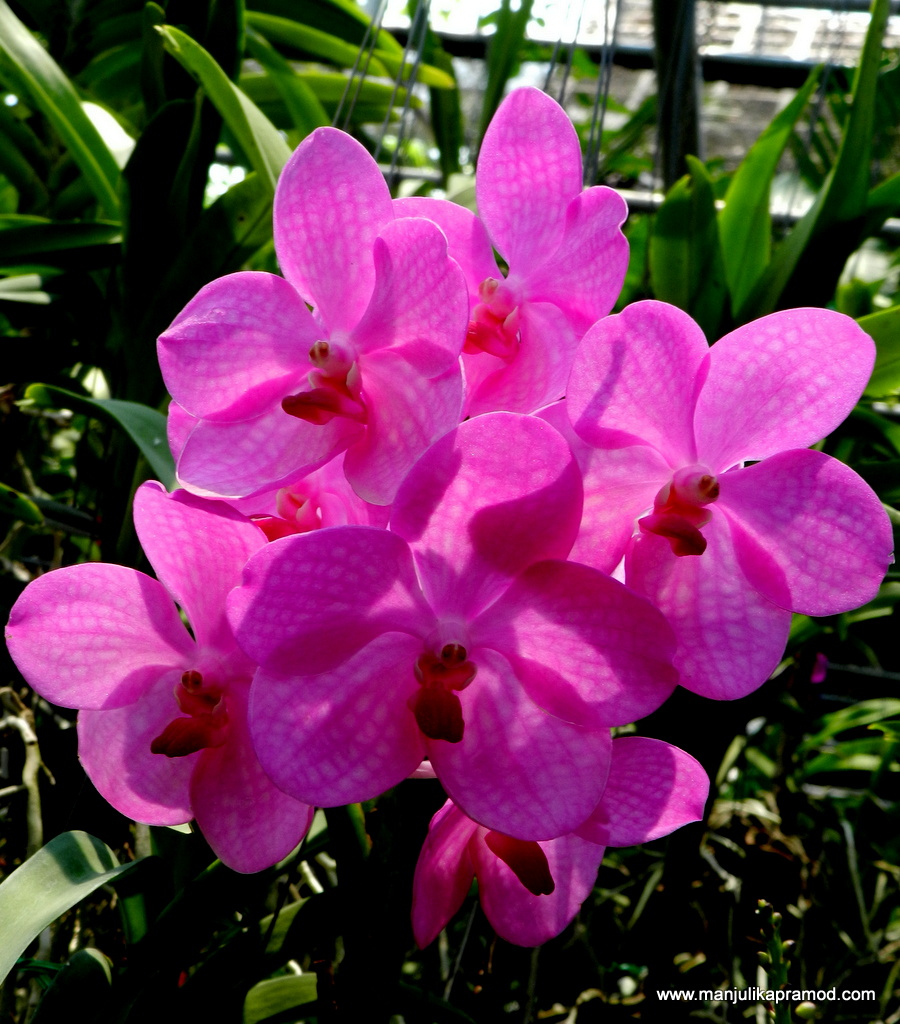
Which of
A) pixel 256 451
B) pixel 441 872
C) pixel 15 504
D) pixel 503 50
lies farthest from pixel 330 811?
pixel 503 50

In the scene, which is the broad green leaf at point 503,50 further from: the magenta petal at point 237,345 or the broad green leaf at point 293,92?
the magenta petal at point 237,345

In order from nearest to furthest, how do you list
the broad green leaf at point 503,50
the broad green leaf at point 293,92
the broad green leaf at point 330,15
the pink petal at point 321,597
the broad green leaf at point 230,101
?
1. the pink petal at point 321,597
2. the broad green leaf at point 230,101
3. the broad green leaf at point 293,92
4. the broad green leaf at point 330,15
5. the broad green leaf at point 503,50

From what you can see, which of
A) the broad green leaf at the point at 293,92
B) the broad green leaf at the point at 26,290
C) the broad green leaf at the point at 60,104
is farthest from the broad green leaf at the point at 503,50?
the broad green leaf at the point at 26,290

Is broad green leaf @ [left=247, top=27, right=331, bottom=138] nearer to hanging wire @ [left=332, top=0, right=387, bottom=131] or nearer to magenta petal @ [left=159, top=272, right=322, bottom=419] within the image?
hanging wire @ [left=332, top=0, right=387, bottom=131]

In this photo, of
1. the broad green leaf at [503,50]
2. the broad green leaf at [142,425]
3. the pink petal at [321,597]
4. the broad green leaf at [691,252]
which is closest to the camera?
the pink petal at [321,597]

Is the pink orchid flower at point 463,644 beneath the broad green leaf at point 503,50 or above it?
beneath

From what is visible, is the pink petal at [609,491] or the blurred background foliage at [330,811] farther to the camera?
the blurred background foliage at [330,811]

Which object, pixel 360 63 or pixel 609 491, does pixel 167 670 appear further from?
pixel 360 63
